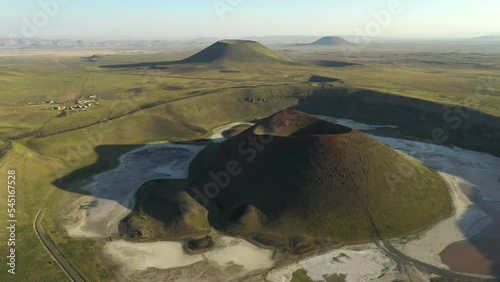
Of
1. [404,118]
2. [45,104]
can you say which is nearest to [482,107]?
[404,118]

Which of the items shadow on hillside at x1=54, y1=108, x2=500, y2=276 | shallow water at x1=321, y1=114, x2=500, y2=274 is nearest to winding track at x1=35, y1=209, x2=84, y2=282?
shadow on hillside at x1=54, y1=108, x2=500, y2=276

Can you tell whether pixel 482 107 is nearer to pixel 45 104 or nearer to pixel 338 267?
pixel 338 267

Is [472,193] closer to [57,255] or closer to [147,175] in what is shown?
[147,175]

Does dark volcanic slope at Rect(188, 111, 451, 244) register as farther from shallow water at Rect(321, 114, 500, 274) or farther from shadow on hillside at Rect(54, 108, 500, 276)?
shadow on hillside at Rect(54, 108, 500, 276)

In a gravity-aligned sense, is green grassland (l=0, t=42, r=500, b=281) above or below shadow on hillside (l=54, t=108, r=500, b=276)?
above

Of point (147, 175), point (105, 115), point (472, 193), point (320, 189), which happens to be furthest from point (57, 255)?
point (105, 115)

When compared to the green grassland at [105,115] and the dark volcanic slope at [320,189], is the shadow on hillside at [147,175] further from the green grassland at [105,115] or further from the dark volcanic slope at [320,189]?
the dark volcanic slope at [320,189]

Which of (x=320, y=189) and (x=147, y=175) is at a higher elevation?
(x=320, y=189)
